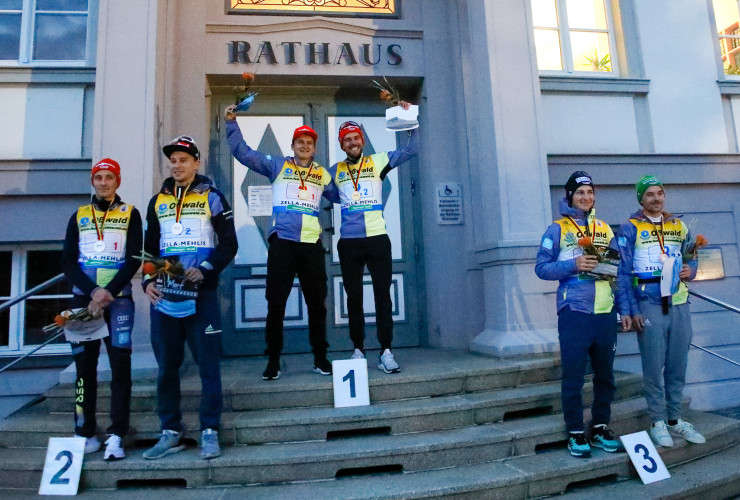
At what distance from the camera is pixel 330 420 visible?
11.5 ft

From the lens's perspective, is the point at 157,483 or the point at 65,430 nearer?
the point at 157,483

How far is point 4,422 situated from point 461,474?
337 cm

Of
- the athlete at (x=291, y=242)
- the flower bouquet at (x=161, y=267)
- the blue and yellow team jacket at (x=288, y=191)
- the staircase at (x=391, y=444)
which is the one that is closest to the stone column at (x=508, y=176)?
the staircase at (x=391, y=444)

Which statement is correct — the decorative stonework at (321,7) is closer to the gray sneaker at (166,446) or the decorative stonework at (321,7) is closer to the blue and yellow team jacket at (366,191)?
Answer: the blue and yellow team jacket at (366,191)

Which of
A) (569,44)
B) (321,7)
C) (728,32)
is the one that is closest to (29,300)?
(321,7)

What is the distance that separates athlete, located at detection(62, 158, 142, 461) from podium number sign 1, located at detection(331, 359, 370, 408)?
146 cm

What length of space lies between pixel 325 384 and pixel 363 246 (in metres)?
1.17

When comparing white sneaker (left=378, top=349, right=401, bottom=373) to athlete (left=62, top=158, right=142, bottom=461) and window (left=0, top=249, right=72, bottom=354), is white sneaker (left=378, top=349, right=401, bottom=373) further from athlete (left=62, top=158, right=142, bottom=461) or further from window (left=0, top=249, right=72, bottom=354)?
window (left=0, top=249, right=72, bottom=354)

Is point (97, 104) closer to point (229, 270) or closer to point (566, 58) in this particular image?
point (229, 270)

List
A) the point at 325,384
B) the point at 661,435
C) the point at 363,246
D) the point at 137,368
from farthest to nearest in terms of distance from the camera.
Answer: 1. the point at 137,368
2. the point at 363,246
3. the point at 325,384
4. the point at 661,435

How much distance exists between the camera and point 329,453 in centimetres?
321

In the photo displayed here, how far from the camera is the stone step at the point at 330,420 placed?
347 centimetres

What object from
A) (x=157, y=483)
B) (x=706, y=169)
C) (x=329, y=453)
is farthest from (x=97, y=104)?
(x=706, y=169)

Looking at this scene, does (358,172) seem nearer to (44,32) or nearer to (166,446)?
(166,446)
